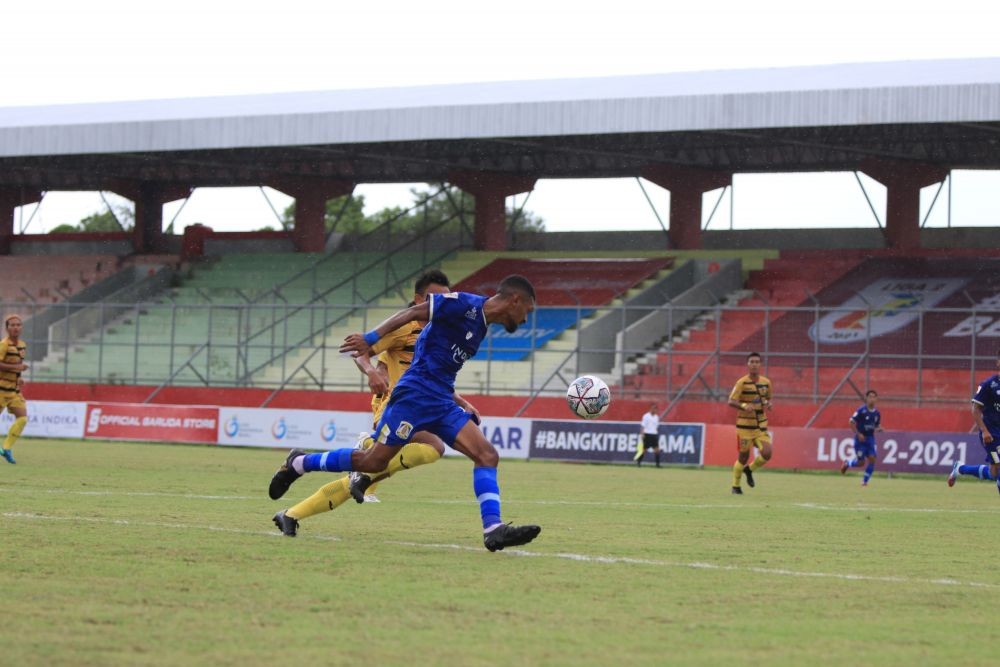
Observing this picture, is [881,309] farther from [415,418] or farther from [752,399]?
[415,418]

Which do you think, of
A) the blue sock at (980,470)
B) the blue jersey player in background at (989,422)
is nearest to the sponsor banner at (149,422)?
the blue sock at (980,470)

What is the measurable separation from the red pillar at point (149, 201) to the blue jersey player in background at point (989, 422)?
1609 inches

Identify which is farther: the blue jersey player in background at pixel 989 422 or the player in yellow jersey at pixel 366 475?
the blue jersey player in background at pixel 989 422

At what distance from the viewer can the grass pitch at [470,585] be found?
23.3 feet

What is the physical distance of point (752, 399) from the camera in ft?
81.1

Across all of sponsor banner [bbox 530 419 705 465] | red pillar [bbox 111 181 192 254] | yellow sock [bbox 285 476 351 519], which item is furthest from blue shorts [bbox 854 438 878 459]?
red pillar [bbox 111 181 192 254]

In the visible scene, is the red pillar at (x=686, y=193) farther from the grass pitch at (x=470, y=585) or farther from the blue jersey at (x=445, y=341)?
the blue jersey at (x=445, y=341)

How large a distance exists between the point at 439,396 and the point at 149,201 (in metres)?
49.4

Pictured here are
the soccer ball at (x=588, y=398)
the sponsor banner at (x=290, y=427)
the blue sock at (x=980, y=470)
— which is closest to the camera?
the soccer ball at (x=588, y=398)

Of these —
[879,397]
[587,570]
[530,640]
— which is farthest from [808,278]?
[530,640]

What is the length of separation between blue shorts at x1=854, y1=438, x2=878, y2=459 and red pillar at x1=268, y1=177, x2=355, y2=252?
2917cm

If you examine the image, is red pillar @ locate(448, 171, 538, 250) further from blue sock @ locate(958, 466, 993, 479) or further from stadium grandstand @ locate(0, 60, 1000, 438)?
blue sock @ locate(958, 466, 993, 479)

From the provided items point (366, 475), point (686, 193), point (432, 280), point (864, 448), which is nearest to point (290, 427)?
point (864, 448)

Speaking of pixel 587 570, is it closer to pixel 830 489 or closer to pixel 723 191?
pixel 830 489
